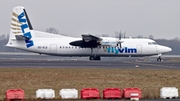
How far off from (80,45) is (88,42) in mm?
1077

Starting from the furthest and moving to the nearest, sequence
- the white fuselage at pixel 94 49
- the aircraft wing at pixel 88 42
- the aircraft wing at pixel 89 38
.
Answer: the white fuselage at pixel 94 49
the aircraft wing at pixel 88 42
the aircraft wing at pixel 89 38

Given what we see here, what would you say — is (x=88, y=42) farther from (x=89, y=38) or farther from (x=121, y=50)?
(x=121, y=50)

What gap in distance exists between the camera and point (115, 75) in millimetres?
28688

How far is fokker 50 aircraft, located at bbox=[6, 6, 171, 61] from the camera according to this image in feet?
178

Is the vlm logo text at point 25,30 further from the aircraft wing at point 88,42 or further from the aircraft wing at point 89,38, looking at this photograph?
the aircraft wing at point 89,38

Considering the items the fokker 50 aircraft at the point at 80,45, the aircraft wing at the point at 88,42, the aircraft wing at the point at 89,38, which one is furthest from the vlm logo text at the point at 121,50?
the aircraft wing at the point at 89,38

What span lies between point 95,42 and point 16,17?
10967 mm

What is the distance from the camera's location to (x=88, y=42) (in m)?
54.4

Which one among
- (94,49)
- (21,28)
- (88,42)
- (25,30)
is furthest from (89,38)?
(21,28)

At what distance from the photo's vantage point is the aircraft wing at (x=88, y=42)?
5394 centimetres

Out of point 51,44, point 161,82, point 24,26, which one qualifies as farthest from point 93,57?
point 161,82

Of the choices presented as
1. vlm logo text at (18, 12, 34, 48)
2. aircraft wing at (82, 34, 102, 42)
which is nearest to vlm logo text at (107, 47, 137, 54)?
aircraft wing at (82, 34, 102, 42)

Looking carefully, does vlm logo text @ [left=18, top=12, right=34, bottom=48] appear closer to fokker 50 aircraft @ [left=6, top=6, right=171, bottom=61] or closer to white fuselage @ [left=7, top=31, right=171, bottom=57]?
fokker 50 aircraft @ [left=6, top=6, right=171, bottom=61]

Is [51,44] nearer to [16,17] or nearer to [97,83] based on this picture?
[16,17]
